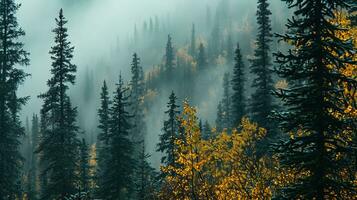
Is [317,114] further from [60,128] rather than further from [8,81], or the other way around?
[8,81]

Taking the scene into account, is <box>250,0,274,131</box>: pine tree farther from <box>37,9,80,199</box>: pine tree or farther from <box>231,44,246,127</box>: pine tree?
<box>37,9,80,199</box>: pine tree

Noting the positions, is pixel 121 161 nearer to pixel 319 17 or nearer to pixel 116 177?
pixel 116 177

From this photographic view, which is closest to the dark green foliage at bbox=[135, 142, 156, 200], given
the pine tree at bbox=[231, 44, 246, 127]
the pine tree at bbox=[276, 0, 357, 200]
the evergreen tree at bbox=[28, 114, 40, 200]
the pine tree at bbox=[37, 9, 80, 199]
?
the pine tree at bbox=[37, 9, 80, 199]

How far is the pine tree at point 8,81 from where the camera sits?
29.6 metres

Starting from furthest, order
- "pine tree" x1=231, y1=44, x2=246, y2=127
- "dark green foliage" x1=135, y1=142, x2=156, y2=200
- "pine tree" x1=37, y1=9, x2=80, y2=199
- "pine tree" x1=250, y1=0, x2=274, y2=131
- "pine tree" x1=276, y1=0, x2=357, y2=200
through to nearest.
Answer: "pine tree" x1=231, y1=44, x2=246, y2=127, "pine tree" x1=250, y1=0, x2=274, y2=131, "pine tree" x1=37, y1=9, x2=80, y2=199, "dark green foliage" x1=135, y1=142, x2=156, y2=200, "pine tree" x1=276, y1=0, x2=357, y2=200

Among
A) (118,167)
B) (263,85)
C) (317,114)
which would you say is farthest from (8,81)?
(317,114)

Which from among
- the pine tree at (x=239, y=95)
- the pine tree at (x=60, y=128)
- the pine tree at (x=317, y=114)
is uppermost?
the pine tree at (x=239, y=95)

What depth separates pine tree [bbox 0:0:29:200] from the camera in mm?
29609

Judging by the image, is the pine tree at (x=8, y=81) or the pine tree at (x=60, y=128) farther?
the pine tree at (x=60, y=128)

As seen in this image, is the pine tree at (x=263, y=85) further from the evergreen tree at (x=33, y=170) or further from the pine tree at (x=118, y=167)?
the evergreen tree at (x=33, y=170)

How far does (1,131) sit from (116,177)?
11299mm

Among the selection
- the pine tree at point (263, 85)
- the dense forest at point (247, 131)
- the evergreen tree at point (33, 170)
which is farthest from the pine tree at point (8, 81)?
the evergreen tree at point (33, 170)

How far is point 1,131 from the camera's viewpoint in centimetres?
2969

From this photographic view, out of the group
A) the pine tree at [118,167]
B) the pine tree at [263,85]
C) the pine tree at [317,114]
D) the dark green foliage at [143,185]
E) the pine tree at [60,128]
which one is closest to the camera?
the pine tree at [317,114]
